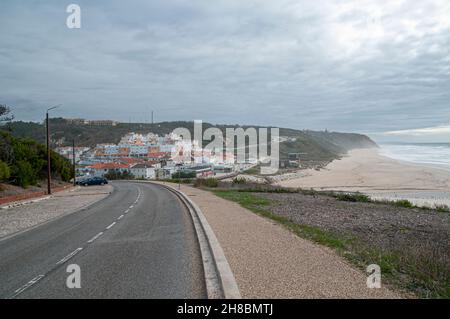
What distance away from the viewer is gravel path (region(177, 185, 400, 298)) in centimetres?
523

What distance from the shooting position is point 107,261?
24.8ft

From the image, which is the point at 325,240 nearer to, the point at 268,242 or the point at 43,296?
the point at 268,242

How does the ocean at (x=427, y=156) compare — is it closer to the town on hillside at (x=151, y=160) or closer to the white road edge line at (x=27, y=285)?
the town on hillside at (x=151, y=160)

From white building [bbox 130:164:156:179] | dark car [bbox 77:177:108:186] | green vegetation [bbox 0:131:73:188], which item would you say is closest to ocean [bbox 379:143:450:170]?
dark car [bbox 77:177:108:186]

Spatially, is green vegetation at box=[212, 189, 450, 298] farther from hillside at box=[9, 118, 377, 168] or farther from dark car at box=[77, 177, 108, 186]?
hillside at box=[9, 118, 377, 168]

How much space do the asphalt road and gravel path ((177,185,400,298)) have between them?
0.74 meters

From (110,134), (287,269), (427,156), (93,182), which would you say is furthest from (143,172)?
(110,134)

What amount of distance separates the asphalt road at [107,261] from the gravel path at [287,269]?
29.1 inches

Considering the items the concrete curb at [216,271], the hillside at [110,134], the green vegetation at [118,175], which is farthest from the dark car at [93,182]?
the hillside at [110,134]

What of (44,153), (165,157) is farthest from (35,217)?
(165,157)

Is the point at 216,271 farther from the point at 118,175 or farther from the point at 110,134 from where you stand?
the point at 110,134

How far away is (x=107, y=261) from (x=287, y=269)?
3.51 meters

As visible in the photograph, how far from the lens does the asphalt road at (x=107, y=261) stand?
5.71 m
